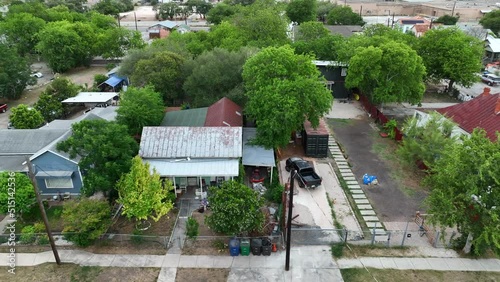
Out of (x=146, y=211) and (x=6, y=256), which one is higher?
(x=146, y=211)

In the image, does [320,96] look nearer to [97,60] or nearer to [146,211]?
[146,211]

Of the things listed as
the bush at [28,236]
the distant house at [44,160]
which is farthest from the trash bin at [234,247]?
the distant house at [44,160]

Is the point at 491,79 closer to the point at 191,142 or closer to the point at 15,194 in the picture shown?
the point at 191,142

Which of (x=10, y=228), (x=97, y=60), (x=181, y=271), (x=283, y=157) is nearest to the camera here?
(x=181, y=271)

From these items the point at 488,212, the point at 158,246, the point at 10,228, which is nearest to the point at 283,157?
the point at 158,246

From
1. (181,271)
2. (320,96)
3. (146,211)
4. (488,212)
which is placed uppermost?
(320,96)

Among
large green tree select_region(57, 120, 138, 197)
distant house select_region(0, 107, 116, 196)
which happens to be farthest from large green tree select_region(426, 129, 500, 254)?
distant house select_region(0, 107, 116, 196)
